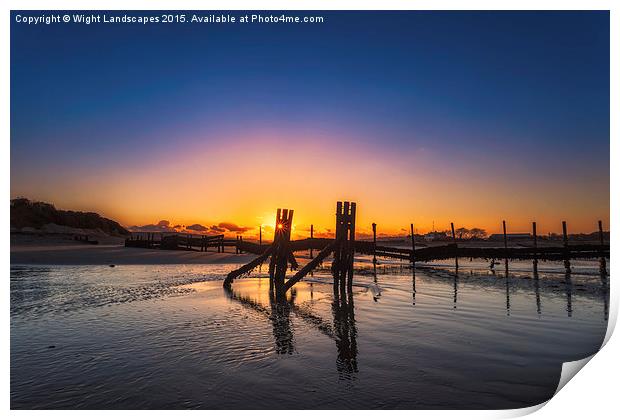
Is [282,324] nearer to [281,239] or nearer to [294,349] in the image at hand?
[294,349]

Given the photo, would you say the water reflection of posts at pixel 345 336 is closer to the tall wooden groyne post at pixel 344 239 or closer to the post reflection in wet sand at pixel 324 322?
the post reflection in wet sand at pixel 324 322

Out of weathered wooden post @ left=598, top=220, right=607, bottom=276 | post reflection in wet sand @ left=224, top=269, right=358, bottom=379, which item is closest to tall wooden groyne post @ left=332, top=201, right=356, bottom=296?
post reflection in wet sand @ left=224, top=269, right=358, bottom=379

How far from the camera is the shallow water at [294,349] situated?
5254 millimetres

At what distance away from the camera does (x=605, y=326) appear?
9766 millimetres

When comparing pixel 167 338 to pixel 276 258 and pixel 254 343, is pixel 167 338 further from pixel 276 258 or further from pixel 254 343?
pixel 276 258

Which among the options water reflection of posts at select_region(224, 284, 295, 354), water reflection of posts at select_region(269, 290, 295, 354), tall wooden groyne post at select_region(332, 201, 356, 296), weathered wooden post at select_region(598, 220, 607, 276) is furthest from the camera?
weathered wooden post at select_region(598, 220, 607, 276)

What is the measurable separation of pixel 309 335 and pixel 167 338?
2.92 metres

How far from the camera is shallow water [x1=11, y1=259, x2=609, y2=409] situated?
525 centimetres

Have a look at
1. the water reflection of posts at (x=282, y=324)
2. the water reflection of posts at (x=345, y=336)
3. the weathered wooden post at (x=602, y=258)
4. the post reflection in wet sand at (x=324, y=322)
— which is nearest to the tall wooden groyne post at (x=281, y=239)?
the post reflection in wet sand at (x=324, y=322)

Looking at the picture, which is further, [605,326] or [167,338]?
[605,326]

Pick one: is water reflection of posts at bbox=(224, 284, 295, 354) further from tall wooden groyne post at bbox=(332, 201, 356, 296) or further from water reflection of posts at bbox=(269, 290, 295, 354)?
tall wooden groyne post at bbox=(332, 201, 356, 296)

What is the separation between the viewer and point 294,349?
7195 mm
